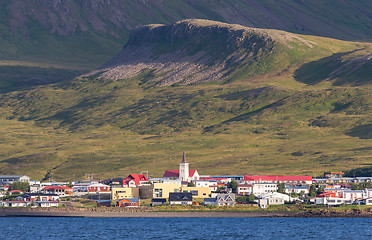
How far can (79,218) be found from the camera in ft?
534

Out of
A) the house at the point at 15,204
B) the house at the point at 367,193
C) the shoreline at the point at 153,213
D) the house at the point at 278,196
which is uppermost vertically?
the house at the point at 367,193

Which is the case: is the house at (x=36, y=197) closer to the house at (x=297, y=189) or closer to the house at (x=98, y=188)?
the house at (x=98, y=188)

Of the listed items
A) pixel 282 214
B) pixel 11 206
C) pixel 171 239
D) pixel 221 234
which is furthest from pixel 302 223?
pixel 11 206

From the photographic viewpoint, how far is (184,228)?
13650cm

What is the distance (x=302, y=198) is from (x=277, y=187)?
14670mm

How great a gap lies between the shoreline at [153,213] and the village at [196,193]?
11.4 feet

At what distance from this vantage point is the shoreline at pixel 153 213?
152875 mm

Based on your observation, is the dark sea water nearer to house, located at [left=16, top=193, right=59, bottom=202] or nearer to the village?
the village

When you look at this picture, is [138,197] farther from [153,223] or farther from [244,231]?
[244,231]

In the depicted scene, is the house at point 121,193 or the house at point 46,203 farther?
the house at point 121,193

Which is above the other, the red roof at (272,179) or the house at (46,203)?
the red roof at (272,179)

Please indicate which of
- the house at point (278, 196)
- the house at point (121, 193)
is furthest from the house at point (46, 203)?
the house at point (278, 196)

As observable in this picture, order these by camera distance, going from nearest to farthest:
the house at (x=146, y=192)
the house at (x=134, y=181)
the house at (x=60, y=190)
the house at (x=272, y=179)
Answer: the house at (x=146, y=192)
the house at (x=60, y=190)
the house at (x=134, y=181)
the house at (x=272, y=179)

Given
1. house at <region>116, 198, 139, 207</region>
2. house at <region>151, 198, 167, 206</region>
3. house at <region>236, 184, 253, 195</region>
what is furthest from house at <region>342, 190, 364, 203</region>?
house at <region>116, 198, 139, 207</region>
